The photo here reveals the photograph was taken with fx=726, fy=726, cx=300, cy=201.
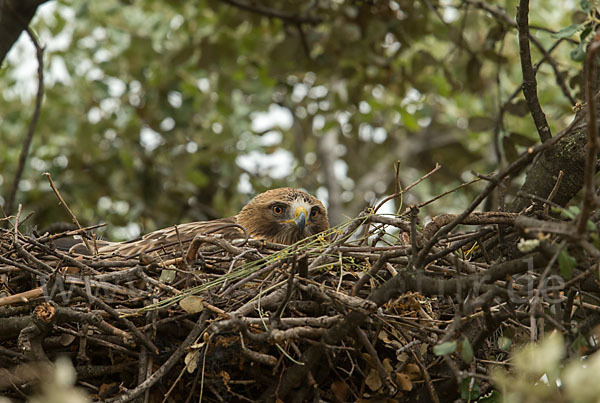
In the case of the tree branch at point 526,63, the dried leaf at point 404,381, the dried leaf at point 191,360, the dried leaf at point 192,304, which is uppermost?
the tree branch at point 526,63

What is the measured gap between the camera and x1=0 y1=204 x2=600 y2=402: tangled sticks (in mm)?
3023

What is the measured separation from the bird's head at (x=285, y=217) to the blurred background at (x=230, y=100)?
1188 mm

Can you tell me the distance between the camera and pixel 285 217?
5.65 meters

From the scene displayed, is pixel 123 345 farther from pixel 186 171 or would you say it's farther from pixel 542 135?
pixel 186 171

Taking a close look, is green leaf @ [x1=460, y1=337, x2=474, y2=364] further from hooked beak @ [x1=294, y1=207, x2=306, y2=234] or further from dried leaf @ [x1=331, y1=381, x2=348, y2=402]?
hooked beak @ [x1=294, y1=207, x2=306, y2=234]

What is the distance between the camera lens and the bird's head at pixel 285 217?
18.4ft

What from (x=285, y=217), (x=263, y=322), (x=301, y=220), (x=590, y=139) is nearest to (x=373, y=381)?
(x=263, y=322)

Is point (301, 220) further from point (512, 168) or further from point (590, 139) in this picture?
point (590, 139)

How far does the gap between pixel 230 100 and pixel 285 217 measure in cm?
243

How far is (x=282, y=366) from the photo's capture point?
327 cm

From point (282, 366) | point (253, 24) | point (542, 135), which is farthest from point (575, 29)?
point (253, 24)

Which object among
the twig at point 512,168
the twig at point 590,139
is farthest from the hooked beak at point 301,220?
the twig at point 590,139

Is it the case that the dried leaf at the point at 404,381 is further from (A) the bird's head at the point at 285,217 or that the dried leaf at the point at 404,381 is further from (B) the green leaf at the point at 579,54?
(A) the bird's head at the point at 285,217

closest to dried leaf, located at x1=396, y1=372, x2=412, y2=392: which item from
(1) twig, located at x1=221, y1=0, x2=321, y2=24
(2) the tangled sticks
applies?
(2) the tangled sticks
